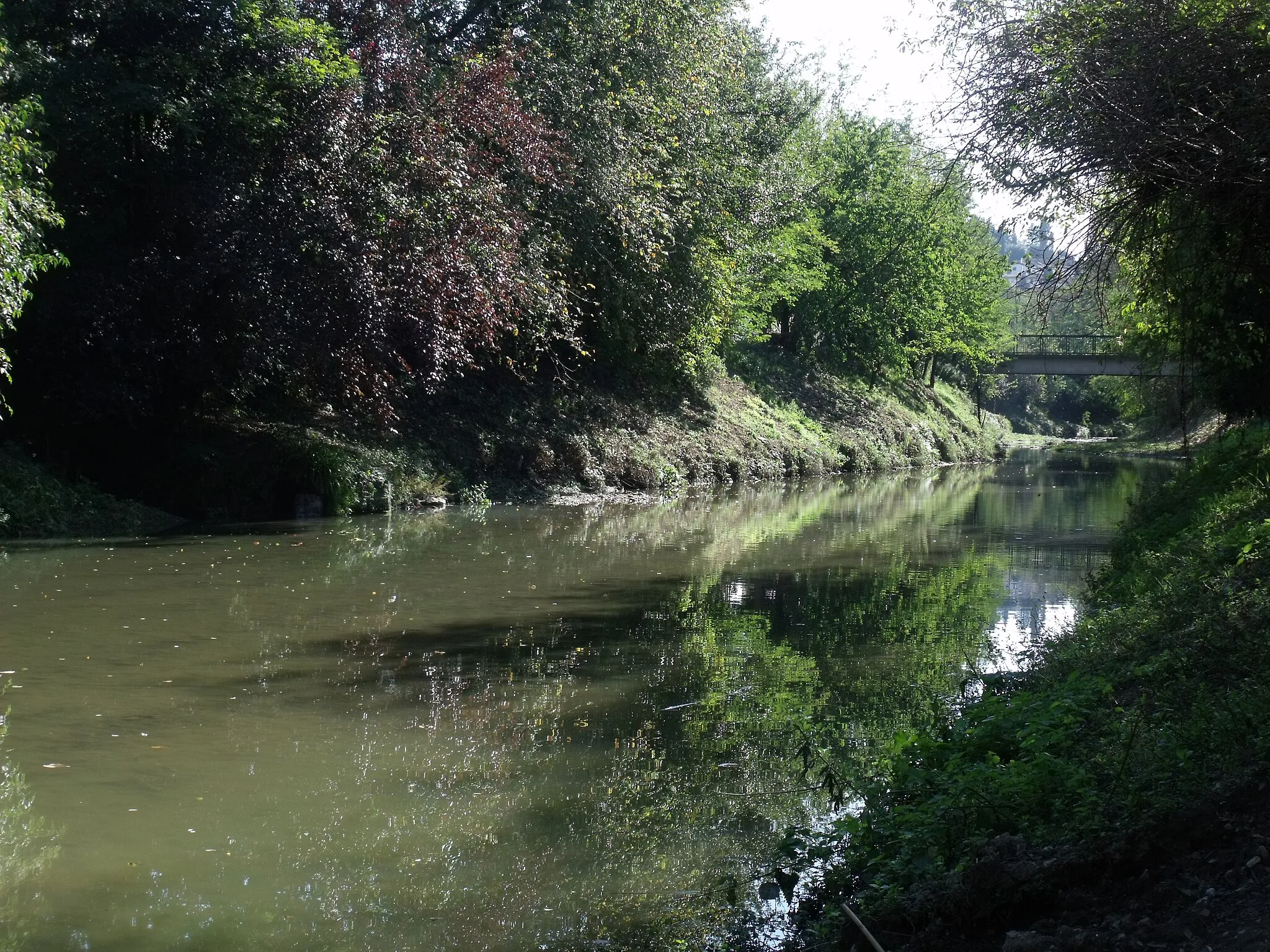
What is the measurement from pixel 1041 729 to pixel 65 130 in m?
16.0

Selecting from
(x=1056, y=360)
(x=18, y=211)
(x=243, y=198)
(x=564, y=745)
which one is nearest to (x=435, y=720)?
(x=564, y=745)

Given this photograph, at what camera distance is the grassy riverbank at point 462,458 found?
18781 millimetres

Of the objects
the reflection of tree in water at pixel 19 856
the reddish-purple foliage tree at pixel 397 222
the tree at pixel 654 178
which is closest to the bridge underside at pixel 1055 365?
the tree at pixel 654 178

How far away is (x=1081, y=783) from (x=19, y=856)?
4.83m

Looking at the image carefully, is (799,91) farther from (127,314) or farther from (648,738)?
(648,738)

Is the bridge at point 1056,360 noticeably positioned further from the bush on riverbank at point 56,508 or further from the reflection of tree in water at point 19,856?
the reflection of tree in water at point 19,856

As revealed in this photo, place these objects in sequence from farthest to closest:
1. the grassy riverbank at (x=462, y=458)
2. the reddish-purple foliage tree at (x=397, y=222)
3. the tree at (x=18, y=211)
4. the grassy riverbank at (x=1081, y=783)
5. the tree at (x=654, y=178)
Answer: the tree at (x=654, y=178)
the grassy riverbank at (x=462, y=458)
the reddish-purple foliage tree at (x=397, y=222)
the tree at (x=18, y=211)
the grassy riverbank at (x=1081, y=783)

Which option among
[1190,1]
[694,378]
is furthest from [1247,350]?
[694,378]

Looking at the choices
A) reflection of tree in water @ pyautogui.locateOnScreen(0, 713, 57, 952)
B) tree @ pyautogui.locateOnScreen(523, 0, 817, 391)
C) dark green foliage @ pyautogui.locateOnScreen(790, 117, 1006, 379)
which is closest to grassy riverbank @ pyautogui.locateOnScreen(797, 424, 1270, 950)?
reflection of tree in water @ pyautogui.locateOnScreen(0, 713, 57, 952)

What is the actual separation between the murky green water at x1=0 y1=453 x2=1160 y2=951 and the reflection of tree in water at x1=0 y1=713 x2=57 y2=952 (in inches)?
0.6

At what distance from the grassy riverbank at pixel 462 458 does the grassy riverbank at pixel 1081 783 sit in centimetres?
1417

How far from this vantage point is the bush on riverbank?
16438mm

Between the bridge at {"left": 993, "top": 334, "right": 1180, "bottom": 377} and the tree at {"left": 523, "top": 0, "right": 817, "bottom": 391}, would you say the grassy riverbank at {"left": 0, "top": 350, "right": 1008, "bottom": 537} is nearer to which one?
the tree at {"left": 523, "top": 0, "right": 817, "bottom": 391}

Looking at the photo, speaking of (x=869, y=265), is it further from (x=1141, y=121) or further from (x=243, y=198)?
(x=1141, y=121)
